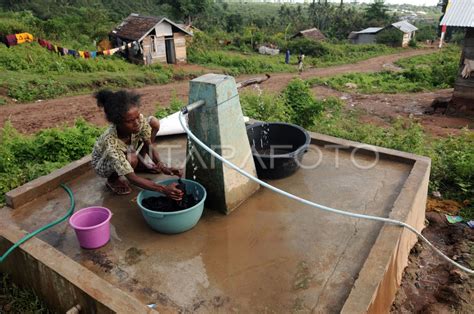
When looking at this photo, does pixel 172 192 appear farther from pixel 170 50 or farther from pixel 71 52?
pixel 170 50

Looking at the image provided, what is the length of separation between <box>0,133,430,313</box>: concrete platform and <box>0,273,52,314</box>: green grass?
12 centimetres

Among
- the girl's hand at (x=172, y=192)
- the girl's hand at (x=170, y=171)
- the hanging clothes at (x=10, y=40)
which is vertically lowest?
the girl's hand at (x=170, y=171)

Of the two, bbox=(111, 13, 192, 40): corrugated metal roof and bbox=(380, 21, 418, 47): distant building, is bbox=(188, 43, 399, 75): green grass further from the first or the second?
bbox=(380, 21, 418, 47): distant building

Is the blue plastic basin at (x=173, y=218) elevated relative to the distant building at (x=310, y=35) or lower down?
elevated

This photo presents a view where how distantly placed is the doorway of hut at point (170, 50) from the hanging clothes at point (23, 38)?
6.59 metres

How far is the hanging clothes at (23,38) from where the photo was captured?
16227 mm

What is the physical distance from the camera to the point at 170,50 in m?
20.6

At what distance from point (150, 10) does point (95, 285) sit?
44.4 m

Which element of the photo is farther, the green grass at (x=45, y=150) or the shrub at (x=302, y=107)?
the shrub at (x=302, y=107)

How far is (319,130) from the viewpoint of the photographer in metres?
7.56

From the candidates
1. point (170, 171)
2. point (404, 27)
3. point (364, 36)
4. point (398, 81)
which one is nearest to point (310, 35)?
point (364, 36)

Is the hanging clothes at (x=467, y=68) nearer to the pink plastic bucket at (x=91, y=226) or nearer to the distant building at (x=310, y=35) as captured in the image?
the pink plastic bucket at (x=91, y=226)

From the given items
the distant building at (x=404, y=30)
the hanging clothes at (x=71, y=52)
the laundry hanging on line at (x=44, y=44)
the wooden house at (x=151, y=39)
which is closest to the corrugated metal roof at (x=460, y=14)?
the wooden house at (x=151, y=39)

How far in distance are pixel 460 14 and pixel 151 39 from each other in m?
13.8
